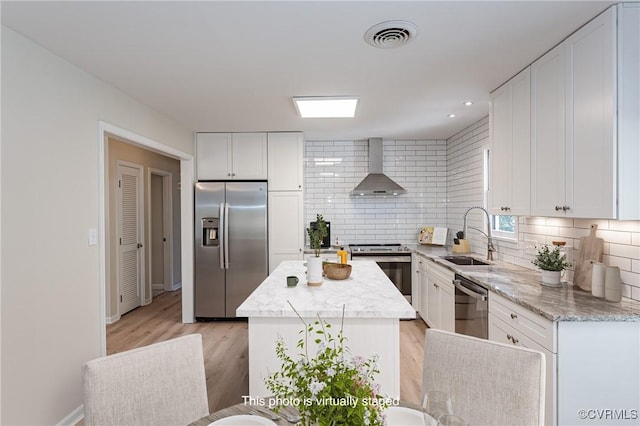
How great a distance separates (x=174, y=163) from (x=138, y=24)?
4768mm

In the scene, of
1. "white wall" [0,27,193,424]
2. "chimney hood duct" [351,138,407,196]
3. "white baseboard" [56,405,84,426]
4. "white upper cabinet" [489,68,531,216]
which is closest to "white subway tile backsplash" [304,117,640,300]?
"chimney hood duct" [351,138,407,196]

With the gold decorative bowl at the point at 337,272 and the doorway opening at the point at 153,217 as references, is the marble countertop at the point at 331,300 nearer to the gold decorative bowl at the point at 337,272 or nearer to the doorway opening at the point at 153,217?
the gold decorative bowl at the point at 337,272

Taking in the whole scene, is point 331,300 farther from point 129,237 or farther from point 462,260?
point 129,237

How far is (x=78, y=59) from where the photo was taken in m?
2.37

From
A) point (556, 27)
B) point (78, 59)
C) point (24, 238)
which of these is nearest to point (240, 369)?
point (24, 238)

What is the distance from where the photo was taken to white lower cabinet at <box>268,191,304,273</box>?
4574mm

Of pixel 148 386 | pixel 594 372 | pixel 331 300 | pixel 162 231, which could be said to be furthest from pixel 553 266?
pixel 162 231

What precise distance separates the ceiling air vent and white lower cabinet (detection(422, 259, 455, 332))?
2.09 m

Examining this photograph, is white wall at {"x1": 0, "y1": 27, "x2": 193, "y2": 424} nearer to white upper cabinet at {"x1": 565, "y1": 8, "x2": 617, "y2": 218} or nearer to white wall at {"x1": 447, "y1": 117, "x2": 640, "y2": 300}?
white upper cabinet at {"x1": 565, "y1": 8, "x2": 617, "y2": 218}

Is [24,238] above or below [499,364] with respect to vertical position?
above

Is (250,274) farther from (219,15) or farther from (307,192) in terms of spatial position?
(219,15)

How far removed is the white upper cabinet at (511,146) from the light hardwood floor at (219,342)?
1.63 meters

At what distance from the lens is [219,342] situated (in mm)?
3807

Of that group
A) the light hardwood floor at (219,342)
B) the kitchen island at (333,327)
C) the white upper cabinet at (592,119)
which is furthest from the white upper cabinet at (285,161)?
the white upper cabinet at (592,119)
